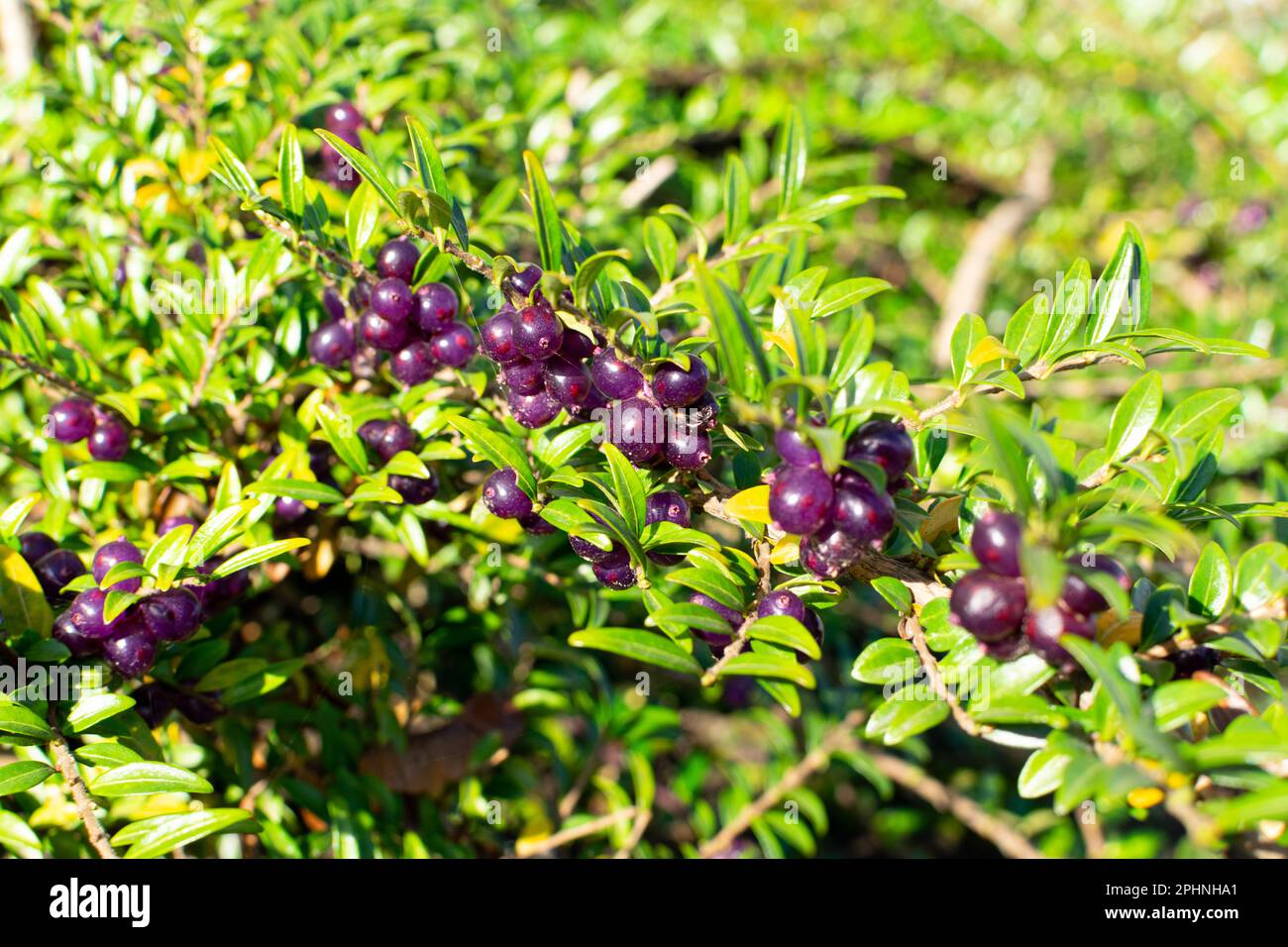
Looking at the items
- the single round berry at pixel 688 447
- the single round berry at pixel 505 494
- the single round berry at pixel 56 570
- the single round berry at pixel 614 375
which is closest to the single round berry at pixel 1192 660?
the single round berry at pixel 688 447

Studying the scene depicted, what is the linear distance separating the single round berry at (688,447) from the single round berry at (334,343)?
2.12 ft

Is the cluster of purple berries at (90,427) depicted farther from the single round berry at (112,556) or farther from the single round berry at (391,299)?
the single round berry at (391,299)

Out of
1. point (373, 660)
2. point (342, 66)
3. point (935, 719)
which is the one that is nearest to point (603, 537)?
point (935, 719)

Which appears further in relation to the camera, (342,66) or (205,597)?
(342,66)

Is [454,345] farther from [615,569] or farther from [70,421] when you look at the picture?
[70,421]

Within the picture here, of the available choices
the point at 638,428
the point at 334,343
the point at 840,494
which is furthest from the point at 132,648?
the point at 840,494

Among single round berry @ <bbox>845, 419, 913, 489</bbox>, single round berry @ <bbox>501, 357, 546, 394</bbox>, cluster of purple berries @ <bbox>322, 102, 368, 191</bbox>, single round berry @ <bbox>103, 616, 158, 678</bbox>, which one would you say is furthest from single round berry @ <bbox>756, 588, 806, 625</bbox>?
cluster of purple berries @ <bbox>322, 102, 368, 191</bbox>

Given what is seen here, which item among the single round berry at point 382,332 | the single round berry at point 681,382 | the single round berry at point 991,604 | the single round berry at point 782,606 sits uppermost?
the single round berry at point 382,332

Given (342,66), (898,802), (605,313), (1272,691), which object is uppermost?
(342,66)

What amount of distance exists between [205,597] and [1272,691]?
1474 millimetres

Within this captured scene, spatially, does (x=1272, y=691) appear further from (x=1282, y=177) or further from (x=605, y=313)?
(x=1282, y=177)

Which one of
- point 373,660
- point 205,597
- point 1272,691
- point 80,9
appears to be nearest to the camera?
point 1272,691

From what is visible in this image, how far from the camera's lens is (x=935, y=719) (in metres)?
1.10

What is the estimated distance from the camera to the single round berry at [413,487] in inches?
56.4
